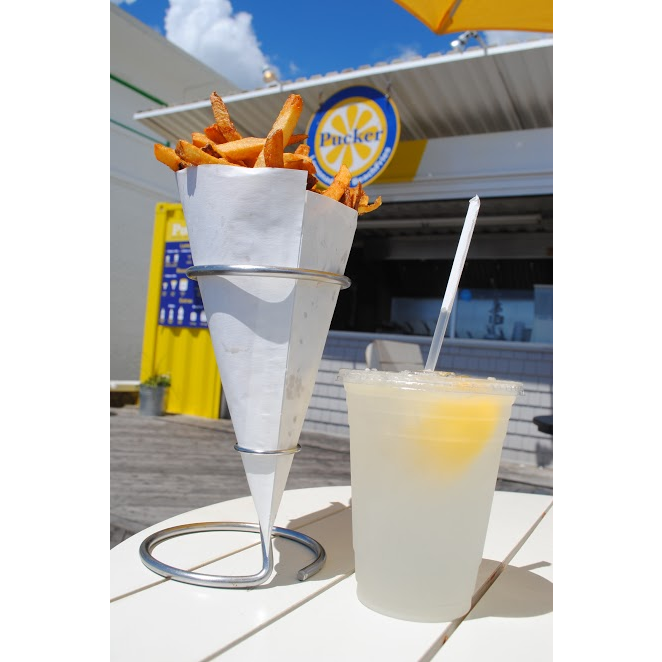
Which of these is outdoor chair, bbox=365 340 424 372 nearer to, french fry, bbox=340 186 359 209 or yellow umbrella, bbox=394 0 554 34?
yellow umbrella, bbox=394 0 554 34

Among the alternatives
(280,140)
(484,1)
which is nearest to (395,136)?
(484,1)

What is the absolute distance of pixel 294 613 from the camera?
2.37ft

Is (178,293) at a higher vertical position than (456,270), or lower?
higher

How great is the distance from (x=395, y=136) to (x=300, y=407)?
4.13 meters

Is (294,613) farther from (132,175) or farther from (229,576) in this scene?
(132,175)

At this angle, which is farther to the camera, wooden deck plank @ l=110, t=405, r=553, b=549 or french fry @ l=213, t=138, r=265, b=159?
wooden deck plank @ l=110, t=405, r=553, b=549

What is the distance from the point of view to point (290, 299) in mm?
800

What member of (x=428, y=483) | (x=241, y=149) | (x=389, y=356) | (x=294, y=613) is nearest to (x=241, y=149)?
(x=241, y=149)

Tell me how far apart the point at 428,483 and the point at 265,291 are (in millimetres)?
333

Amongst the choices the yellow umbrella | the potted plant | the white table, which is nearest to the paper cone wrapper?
the white table

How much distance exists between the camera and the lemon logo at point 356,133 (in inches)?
184

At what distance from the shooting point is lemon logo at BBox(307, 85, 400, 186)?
467 cm

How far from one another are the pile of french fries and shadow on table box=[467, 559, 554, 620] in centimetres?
60
